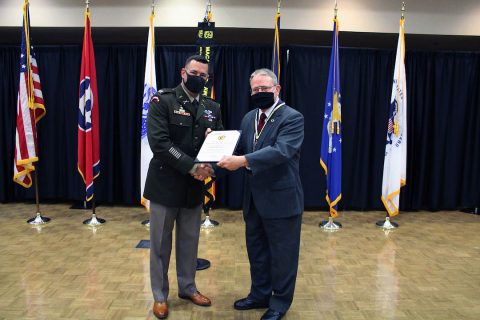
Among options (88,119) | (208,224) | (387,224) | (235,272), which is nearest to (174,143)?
(235,272)

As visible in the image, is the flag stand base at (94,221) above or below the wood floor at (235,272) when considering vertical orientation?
above

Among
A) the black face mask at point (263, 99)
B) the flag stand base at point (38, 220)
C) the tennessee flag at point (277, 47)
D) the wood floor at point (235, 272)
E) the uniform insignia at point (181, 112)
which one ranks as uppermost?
the tennessee flag at point (277, 47)

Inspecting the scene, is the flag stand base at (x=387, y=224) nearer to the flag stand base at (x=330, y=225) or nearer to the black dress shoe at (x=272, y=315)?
the flag stand base at (x=330, y=225)

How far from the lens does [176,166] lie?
2.36 meters

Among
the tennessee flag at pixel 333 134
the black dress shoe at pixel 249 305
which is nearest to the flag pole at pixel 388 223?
the tennessee flag at pixel 333 134

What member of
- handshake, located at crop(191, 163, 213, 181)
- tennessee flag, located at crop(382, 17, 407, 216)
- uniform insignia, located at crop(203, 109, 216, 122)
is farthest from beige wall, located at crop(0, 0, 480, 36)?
handshake, located at crop(191, 163, 213, 181)

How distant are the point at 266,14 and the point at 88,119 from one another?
2.70 m

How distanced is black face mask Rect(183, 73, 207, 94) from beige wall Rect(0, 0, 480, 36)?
290 cm

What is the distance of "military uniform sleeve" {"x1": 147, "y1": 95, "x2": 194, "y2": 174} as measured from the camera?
92.7 inches

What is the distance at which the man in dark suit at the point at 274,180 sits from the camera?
2.29 metres

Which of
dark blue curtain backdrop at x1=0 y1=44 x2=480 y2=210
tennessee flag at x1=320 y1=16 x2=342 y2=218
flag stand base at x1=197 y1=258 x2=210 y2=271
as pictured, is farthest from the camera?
dark blue curtain backdrop at x1=0 y1=44 x2=480 y2=210

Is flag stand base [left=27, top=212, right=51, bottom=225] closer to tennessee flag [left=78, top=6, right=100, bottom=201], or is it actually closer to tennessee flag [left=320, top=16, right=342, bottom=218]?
tennessee flag [left=78, top=6, right=100, bottom=201]

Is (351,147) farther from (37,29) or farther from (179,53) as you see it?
(37,29)

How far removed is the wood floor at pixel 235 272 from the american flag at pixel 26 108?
2.64ft
